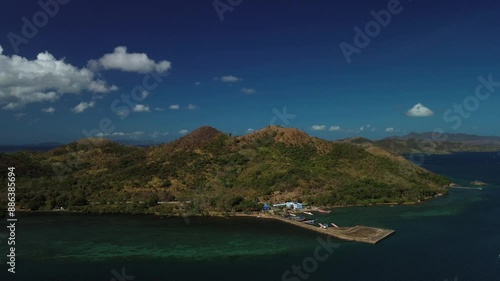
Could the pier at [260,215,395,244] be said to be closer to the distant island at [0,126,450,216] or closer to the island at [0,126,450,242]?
the island at [0,126,450,242]

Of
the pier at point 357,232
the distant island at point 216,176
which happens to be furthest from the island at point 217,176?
the pier at point 357,232

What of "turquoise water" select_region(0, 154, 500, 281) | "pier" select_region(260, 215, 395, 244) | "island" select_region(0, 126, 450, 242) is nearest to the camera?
"turquoise water" select_region(0, 154, 500, 281)

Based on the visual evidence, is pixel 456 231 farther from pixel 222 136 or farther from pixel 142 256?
pixel 222 136

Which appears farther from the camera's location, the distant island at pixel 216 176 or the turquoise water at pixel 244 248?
the distant island at pixel 216 176

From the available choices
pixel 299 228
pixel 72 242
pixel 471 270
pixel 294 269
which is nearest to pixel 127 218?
pixel 72 242

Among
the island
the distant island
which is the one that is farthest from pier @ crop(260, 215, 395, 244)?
the distant island

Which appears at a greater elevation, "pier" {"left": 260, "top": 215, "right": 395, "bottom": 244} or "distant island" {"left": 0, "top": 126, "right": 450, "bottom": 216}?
"distant island" {"left": 0, "top": 126, "right": 450, "bottom": 216}

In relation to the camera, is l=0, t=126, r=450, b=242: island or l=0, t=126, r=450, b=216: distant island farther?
l=0, t=126, r=450, b=216: distant island

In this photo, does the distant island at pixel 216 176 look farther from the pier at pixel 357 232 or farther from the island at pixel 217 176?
the pier at pixel 357 232
